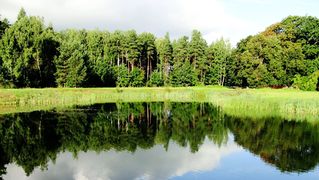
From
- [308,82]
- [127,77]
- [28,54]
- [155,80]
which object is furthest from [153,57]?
[308,82]

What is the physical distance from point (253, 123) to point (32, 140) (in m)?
17.8

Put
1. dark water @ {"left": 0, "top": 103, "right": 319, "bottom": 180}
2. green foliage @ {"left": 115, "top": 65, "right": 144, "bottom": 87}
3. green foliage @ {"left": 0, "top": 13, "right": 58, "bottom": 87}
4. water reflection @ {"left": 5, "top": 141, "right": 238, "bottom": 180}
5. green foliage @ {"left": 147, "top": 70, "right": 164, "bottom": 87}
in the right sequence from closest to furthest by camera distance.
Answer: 1. water reflection @ {"left": 5, "top": 141, "right": 238, "bottom": 180}
2. dark water @ {"left": 0, "top": 103, "right": 319, "bottom": 180}
3. green foliage @ {"left": 0, "top": 13, "right": 58, "bottom": 87}
4. green foliage @ {"left": 115, "top": 65, "right": 144, "bottom": 87}
5. green foliage @ {"left": 147, "top": 70, "right": 164, "bottom": 87}

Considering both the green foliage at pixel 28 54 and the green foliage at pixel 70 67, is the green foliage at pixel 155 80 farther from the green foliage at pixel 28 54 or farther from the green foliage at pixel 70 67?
the green foliage at pixel 28 54

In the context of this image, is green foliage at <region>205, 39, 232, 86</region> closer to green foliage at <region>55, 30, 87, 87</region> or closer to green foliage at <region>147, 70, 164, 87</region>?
green foliage at <region>147, 70, 164, 87</region>

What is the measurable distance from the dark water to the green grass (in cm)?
394

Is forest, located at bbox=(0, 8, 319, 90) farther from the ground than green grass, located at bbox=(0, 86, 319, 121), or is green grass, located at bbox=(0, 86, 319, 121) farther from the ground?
forest, located at bbox=(0, 8, 319, 90)

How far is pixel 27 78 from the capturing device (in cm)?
5909

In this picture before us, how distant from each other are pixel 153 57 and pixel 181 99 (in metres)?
35.7

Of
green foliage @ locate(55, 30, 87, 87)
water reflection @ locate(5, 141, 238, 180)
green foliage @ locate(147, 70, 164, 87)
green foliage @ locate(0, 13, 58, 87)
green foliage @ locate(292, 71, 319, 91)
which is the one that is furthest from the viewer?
green foliage @ locate(147, 70, 164, 87)

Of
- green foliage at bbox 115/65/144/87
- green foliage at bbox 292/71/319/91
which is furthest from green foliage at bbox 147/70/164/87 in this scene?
green foliage at bbox 292/71/319/91

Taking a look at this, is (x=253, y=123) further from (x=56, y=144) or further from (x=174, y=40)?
(x=174, y=40)

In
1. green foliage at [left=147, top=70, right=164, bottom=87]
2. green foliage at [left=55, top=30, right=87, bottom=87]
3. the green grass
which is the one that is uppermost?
green foliage at [left=55, top=30, right=87, bottom=87]

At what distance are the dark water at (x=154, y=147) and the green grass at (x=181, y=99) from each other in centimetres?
394

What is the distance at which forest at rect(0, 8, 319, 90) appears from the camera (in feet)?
196
